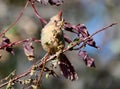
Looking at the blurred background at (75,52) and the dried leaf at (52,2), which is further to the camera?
the blurred background at (75,52)

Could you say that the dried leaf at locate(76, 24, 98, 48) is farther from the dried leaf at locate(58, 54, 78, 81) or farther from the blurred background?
the blurred background

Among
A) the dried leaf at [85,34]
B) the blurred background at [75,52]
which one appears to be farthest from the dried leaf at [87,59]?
the blurred background at [75,52]

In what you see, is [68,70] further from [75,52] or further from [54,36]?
[75,52]

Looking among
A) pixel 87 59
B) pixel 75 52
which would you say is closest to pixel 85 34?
pixel 87 59

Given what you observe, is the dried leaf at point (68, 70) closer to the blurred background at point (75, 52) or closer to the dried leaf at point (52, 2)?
the dried leaf at point (52, 2)

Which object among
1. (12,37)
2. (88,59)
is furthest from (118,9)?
(88,59)
